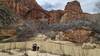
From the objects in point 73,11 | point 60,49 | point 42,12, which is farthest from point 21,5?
point 60,49

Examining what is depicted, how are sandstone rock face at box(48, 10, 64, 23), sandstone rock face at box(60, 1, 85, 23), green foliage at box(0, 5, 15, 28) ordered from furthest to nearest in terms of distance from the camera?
1. sandstone rock face at box(48, 10, 64, 23)
2. sandstone rock face at box(60, 1, 85, 23)
3. green foliage at box(0, 5, 15, 28)

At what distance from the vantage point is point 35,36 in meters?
41.9

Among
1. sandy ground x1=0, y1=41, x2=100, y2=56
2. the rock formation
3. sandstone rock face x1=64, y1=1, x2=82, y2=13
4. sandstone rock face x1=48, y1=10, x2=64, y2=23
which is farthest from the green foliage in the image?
sandstone rock face x1=48, y1=10, x2=64, y2=23

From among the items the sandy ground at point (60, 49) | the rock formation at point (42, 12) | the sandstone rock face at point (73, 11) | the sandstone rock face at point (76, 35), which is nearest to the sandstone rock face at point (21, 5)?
the rock formation at point (42, 12)

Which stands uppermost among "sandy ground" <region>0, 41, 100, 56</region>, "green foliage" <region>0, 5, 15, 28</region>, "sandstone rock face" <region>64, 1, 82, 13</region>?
"sandstone rock face" <region>64, 1, 82, 13</region>

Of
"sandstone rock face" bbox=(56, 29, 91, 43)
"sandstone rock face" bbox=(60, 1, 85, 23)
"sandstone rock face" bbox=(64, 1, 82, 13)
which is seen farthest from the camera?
"sandstone rock face" bbox=(64, 1, 82, 13)

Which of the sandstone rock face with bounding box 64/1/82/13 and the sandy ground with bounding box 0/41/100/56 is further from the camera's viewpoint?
the sandstone rock face with bounding box 64/1/82/13

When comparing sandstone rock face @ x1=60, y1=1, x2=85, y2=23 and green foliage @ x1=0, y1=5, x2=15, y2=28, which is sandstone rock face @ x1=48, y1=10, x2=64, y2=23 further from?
green foliage @ x1=0, y1=5, x2=15, y2=28

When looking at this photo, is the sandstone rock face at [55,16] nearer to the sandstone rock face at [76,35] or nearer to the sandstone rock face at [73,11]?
the sandstone rock face at [73,11]

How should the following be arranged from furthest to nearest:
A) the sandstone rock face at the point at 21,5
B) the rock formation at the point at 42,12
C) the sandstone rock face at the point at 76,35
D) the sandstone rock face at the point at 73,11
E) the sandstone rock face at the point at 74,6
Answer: the sandstone rock face at the point at 74,6
the sandstone rock face at the point at 73,11
the rock formation at the point at 42,12
the sandstone rock face at the point at 21,5
the sandstone rock face at the point at 76,35

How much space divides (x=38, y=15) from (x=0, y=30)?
34.5m

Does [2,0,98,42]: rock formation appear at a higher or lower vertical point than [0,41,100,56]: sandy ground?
higher

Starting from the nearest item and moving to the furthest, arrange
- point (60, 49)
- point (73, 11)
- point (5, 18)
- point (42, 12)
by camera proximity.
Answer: point (60, 49)
point (5, 18)
point (73, 11)
point (42, 12)

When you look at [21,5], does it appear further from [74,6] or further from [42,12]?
[74,6]
